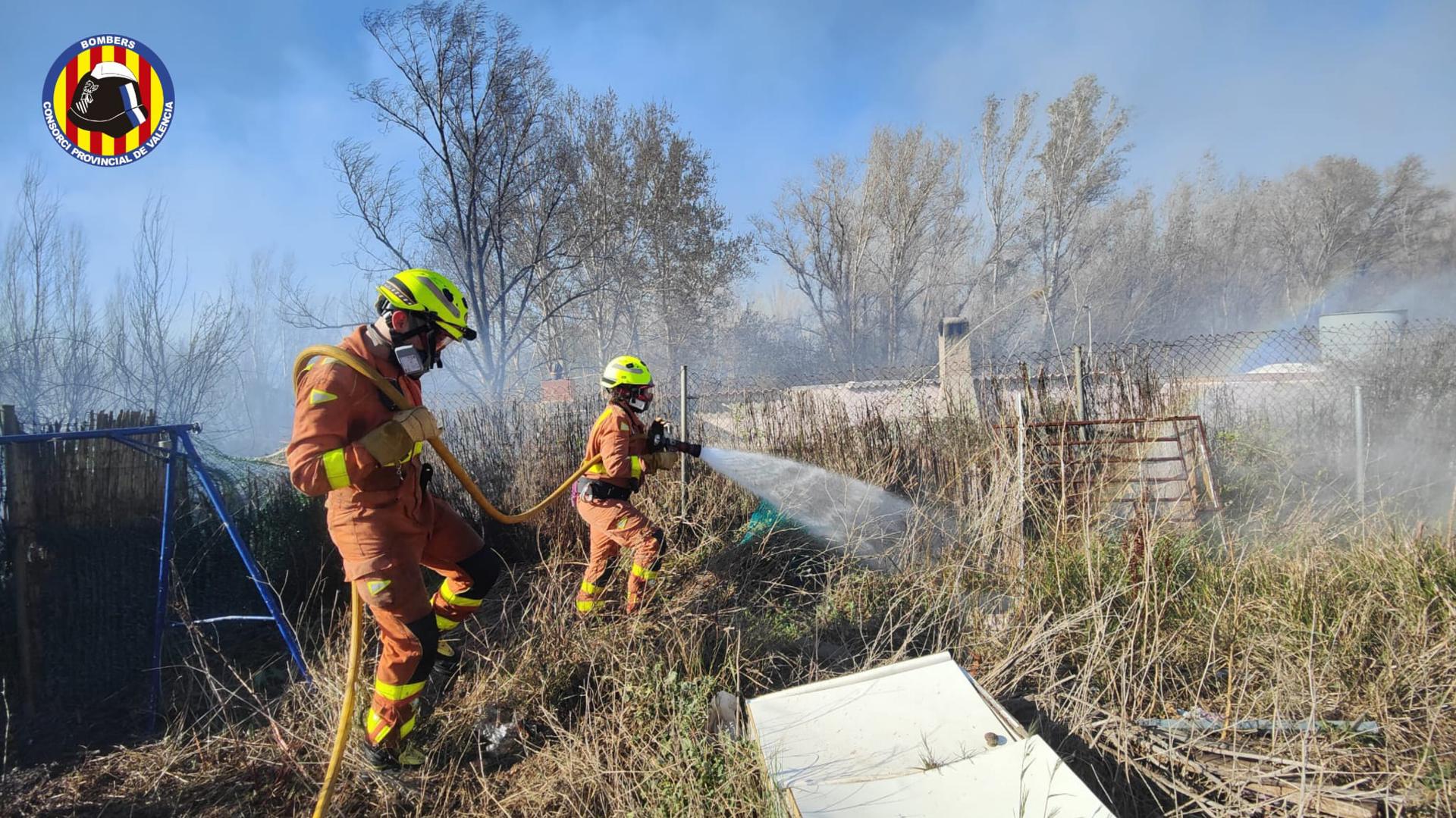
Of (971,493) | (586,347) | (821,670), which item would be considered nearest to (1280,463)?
(971,493)

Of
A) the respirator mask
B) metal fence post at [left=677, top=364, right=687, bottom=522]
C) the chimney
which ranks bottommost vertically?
metal fence post at [left=677, top=364, right=687, bottom=522]

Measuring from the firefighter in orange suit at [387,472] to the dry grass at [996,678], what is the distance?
15.4 inches

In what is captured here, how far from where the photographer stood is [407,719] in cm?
281

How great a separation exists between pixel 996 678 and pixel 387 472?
284 cm

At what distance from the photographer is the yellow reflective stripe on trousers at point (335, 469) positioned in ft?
8.43

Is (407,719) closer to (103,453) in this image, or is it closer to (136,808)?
(136,808)

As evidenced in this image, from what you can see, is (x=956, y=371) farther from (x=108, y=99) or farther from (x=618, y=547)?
(x=108, y=99)

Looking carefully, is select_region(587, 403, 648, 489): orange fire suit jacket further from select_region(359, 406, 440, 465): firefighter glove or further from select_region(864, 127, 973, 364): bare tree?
select_region(864, 127, 973, 364): bare tree

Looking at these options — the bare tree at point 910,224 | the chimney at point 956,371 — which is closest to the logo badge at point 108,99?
the chimney at point 956,371

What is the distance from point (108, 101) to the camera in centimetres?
675

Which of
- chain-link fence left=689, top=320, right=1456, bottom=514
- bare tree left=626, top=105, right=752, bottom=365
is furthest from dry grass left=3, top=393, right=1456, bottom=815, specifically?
bare tree left=626, top=105, right=752, bottom=365

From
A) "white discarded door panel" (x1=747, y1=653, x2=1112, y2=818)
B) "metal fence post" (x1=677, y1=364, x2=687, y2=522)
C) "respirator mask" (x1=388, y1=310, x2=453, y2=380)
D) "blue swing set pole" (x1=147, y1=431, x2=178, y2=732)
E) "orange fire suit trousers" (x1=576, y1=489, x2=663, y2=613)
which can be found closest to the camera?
"white discarded door panel" (x1=747, y1=653, x2=1112, y2=818)

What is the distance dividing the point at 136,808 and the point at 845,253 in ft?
97.8

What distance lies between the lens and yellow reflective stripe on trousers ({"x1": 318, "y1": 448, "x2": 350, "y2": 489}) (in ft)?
8.43
